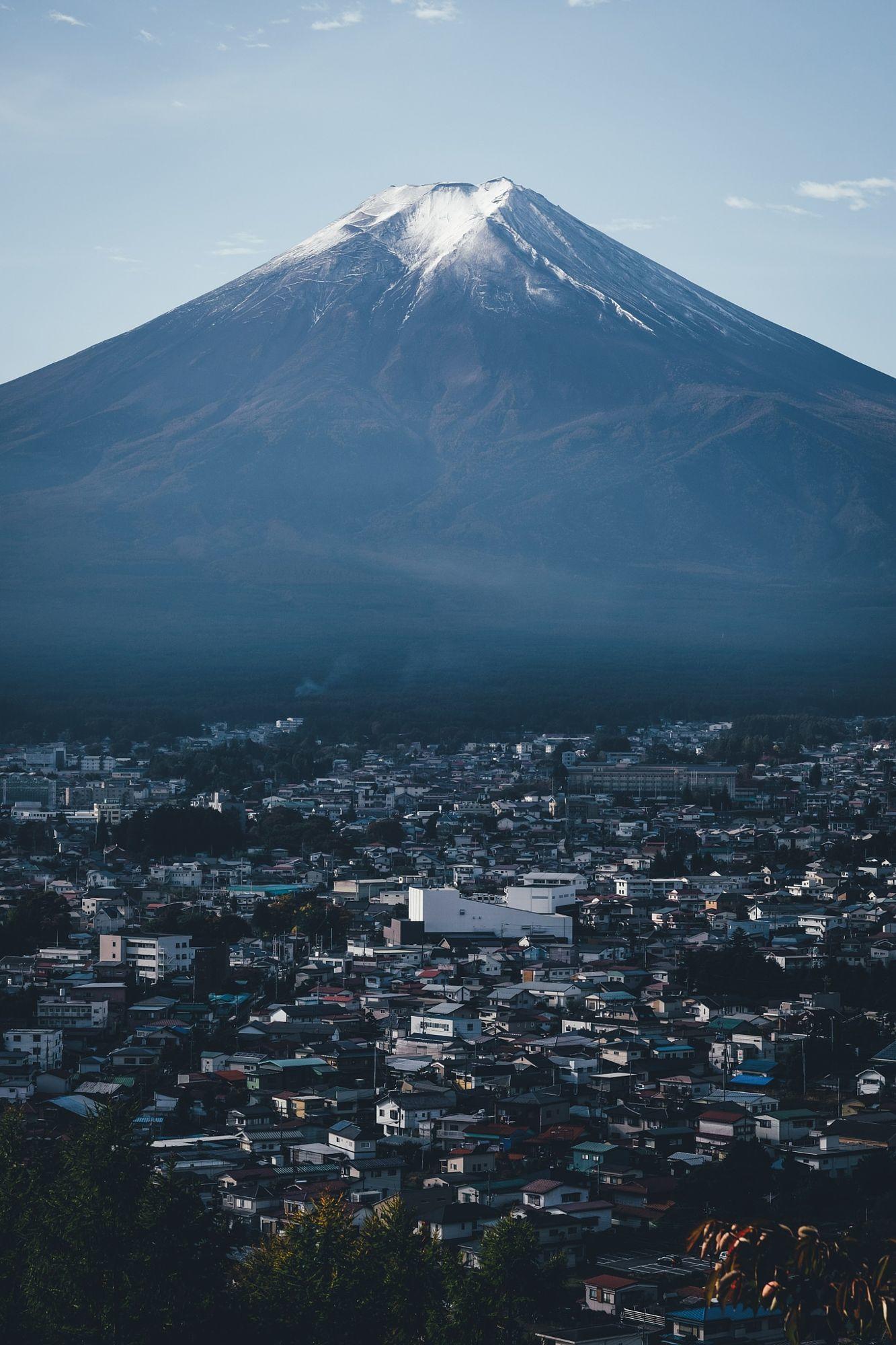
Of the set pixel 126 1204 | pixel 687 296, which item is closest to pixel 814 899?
pixel 126 1204

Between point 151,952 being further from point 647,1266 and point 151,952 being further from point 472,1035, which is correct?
point 647,1266

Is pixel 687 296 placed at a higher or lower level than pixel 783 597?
higher

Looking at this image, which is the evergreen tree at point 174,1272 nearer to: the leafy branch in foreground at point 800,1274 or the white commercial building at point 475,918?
the leafy branch in foreground at point 800,1274

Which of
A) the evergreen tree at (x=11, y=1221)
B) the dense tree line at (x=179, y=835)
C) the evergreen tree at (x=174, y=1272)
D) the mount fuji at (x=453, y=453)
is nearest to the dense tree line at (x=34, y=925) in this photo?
the dense tree line at (x=179, y=835)

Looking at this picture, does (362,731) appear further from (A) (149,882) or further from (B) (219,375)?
(B) (219,375)

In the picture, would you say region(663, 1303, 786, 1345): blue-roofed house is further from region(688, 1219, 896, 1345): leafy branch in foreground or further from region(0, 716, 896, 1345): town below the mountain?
region(688, 1219, 896, 1345): leafy branch in foreground

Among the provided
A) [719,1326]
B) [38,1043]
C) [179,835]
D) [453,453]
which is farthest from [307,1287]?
[453,453]
